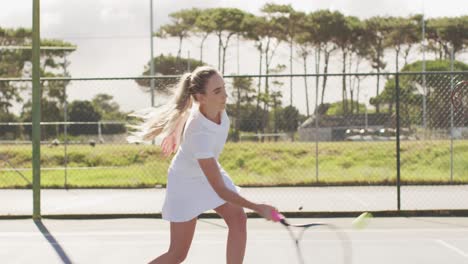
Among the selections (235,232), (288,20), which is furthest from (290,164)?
(288,20)

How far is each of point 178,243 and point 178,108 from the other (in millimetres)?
805

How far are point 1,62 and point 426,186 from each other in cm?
3856

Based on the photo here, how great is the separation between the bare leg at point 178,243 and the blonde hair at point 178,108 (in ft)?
1.93

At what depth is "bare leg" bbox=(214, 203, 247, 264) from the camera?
4660mm

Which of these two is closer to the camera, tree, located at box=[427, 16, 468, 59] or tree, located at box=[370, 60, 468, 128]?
tree, located at box=[370, 60, 468, 128]

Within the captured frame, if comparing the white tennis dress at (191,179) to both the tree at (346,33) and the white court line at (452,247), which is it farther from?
the tree at (346,33)

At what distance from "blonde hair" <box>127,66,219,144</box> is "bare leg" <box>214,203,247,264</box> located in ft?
1.93

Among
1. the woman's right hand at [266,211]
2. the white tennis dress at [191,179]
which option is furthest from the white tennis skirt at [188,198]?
the woman's right hand at [266,211]

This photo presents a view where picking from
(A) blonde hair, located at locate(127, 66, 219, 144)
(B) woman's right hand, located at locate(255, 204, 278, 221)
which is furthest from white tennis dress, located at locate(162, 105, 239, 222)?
(B) woman's right hand, located at locate(255, 204, 278, 221)

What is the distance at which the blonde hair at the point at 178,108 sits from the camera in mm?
4562

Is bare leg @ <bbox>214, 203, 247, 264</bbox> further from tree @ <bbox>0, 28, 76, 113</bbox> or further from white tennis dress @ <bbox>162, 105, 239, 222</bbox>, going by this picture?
tree @ <bbox>0, 28, 76, 113</bbox>

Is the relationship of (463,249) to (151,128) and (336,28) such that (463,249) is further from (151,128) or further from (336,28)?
(336,28)

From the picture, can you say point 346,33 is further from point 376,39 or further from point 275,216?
point 275,216

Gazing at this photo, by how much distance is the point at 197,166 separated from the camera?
14.9ft
